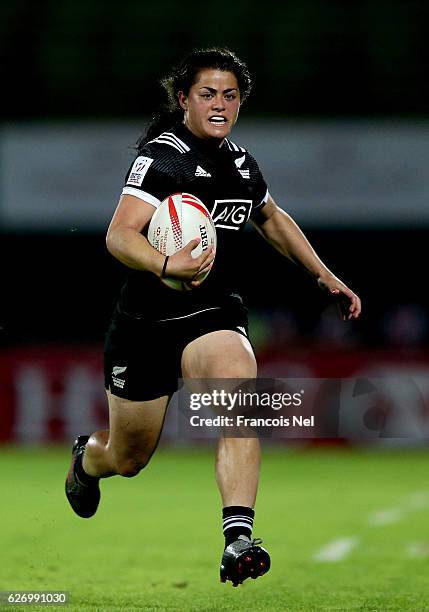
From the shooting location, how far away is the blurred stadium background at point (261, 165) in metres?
15.0

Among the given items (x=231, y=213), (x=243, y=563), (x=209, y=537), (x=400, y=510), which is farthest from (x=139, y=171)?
(x=400, y=510)

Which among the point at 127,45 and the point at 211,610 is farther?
the point at 127,45

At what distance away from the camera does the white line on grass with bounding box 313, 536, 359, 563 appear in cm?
729

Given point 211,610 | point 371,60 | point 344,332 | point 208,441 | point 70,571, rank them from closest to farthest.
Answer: point 211,610 → point 70,571 → point 208,441 → point 344,332 → point 371,60

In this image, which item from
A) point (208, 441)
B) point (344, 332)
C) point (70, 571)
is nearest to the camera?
point (70, 571)

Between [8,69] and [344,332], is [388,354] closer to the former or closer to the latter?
[344,332]

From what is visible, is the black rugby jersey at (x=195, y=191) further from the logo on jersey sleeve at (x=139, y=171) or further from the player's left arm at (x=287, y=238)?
the player's left arm at (x=287, y=238)

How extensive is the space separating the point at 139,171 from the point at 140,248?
457mm

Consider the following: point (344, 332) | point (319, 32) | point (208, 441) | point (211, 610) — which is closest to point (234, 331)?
point (211, 610)

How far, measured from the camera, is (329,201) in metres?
17.7

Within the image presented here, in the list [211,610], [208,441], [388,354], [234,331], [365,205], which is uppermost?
[365,205]

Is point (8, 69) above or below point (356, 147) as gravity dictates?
above

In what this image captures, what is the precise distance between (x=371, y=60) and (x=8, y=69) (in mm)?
5637

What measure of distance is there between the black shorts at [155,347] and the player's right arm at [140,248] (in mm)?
406
